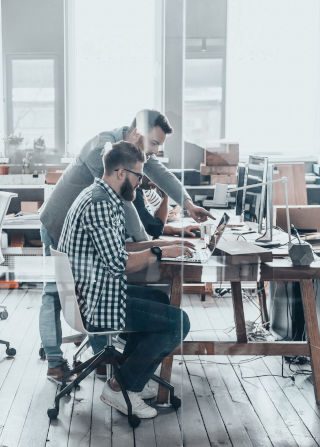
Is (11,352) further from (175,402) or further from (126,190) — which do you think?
(126,190)

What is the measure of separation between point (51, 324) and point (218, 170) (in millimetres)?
1121

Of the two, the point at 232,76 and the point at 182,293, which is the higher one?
the point at 232,76

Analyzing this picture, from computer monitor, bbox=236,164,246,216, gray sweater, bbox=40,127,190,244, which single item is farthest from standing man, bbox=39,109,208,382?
computer monitor, bbox=236,164,246,216

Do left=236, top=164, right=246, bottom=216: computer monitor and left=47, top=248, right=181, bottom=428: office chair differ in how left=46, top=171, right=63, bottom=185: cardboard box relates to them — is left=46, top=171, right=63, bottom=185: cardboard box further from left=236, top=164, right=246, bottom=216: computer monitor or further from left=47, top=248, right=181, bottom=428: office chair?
left=236, top=164, right=246, bottom=216: computer monitor

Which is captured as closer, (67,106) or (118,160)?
(118,160)

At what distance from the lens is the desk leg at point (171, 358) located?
2730 mm

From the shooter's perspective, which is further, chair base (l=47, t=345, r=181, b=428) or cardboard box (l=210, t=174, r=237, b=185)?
cardboard box (l=210, t=174, r=237, b=185)

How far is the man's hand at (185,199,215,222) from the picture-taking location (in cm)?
302

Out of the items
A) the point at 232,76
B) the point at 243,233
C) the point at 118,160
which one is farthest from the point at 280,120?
the point at 118,160

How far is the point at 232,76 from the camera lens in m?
3.11

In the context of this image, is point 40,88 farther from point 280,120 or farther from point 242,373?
point 242,373

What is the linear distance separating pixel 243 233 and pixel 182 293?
0.60m

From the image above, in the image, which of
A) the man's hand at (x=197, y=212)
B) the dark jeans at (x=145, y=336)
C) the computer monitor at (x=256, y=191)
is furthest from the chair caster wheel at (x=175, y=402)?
the computer monitor at (x=256, y=191)

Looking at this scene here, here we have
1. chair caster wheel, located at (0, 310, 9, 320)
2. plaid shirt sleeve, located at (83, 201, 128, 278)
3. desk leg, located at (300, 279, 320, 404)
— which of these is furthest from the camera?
chair caster wheel, located at (0, 310, 9, 320)
